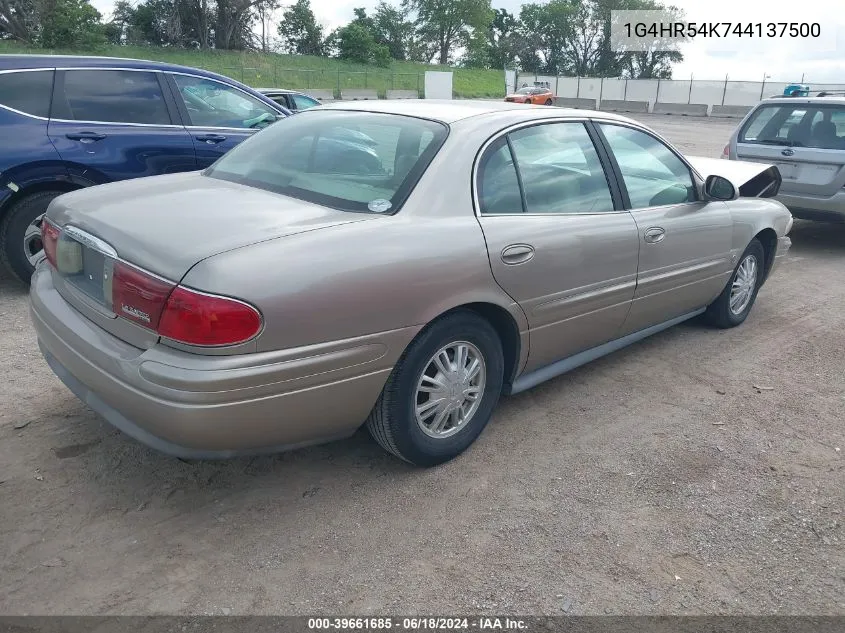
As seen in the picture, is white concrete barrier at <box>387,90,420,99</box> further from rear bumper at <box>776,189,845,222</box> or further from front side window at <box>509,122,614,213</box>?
front side window at <box>509,122,614,213</box>

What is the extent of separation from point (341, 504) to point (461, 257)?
114 cm

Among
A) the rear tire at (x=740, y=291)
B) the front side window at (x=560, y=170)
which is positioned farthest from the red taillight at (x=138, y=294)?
the rear tire at (x=740, y=291)

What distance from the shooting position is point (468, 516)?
9.41 feet

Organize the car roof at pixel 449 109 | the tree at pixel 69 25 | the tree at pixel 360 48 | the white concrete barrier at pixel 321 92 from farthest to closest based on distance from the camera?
the tree at pixel 360 48
the tree at pixel 69 25
the white concrete barrier at pixel 321 92
the car roof at pixel 449 109

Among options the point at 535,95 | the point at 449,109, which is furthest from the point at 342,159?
the point at 535,95

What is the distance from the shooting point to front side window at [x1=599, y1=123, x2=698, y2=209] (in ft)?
13.0

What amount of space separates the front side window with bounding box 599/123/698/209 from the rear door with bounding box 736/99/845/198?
3828 millimetres

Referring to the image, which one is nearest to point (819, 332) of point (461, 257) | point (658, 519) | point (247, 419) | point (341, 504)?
point (658, 519)

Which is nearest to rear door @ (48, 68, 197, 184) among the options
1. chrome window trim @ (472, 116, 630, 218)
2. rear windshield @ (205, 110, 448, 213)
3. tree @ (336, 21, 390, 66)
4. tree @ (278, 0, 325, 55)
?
rear windshield @ (205, 110, 448, 213)

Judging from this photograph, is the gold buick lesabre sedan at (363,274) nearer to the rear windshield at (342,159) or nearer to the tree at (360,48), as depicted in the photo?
the rear windshield at (342,159)

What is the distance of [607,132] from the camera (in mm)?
3973

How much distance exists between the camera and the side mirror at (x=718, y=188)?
4.38 metres

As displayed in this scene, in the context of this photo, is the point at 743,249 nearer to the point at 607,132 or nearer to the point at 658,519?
the point at 607,132

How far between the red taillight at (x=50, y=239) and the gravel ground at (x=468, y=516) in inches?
32.7
